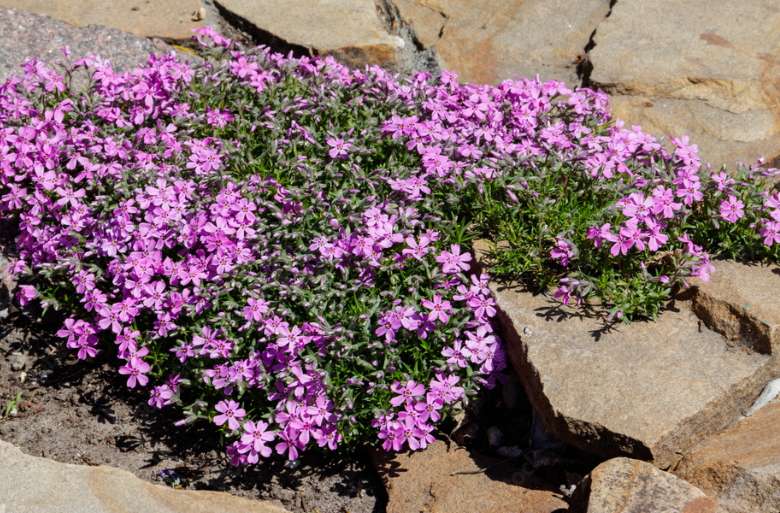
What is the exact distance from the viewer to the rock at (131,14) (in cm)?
→ 632

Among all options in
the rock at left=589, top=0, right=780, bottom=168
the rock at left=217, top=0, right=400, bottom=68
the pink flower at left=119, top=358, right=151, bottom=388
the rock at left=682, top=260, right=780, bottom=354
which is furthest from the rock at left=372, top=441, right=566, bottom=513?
the rock at left=217, top=0, right=400, bottom=68

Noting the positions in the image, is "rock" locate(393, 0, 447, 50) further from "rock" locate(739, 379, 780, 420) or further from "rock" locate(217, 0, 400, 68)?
"rock" locate(739, 379, 780, 420)

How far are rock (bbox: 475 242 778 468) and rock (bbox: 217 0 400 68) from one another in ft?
10.2

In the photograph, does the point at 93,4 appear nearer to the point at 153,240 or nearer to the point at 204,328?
the point at 153,240

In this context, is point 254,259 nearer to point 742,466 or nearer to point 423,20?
point 742,466

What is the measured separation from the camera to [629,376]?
3.64 meters

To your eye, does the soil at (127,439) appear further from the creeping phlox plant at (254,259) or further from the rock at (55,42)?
the rock at (55,42)

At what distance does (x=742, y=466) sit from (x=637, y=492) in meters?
0.72

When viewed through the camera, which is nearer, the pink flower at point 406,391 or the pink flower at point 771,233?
the pink flower at point 406,391

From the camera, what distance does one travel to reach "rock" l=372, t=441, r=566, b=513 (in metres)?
3.79

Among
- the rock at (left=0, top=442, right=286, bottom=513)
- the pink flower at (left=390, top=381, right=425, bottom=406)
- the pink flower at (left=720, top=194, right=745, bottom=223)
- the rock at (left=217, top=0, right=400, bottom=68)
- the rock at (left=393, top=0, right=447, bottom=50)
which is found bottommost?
the rock at (left=0, top=442, right=286, bottom=513)

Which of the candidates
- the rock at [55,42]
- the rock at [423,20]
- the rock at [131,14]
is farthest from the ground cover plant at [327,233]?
the rock at [423,20]

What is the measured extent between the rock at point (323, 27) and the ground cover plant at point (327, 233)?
1.18m

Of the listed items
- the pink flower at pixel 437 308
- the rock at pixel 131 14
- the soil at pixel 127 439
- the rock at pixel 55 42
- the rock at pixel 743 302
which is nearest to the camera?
the rock at pixel 743 302
